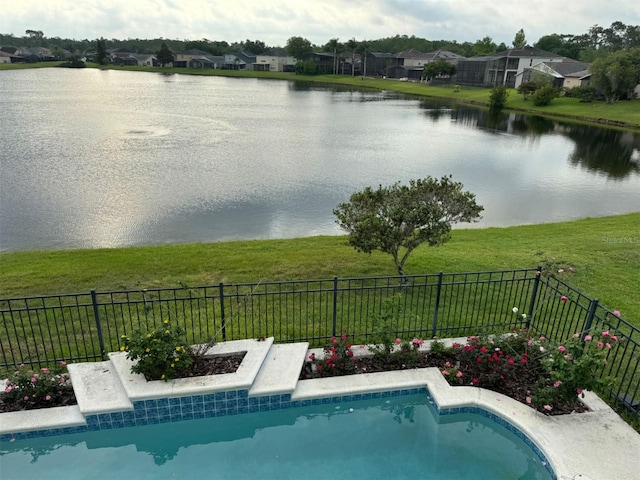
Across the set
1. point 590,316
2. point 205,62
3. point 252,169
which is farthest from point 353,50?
point 590,316

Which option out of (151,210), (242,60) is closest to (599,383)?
(151,210)

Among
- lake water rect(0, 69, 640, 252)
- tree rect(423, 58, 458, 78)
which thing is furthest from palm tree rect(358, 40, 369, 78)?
lake water rect(0, 69, 640, 252)

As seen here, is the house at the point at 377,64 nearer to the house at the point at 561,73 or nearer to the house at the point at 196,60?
the house at the point at 196,60

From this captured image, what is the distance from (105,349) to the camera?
7.99 metres

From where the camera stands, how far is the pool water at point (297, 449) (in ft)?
20.1

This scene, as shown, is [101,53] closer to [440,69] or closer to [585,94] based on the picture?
[440,69]

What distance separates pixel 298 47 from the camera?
445 ft

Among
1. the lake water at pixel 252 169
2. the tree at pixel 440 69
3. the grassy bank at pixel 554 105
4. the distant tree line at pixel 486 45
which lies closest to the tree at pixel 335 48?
the distant tree line at pixel 486 45

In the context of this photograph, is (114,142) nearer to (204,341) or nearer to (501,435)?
(204,341)

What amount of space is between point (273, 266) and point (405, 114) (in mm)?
46408

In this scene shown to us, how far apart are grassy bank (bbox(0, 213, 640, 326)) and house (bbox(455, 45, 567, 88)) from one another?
83682 mm

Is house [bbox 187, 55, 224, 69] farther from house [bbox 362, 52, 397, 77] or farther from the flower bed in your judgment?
the flower bed

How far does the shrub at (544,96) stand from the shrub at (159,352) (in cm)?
6573

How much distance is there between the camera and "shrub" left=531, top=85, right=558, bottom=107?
201 ft
